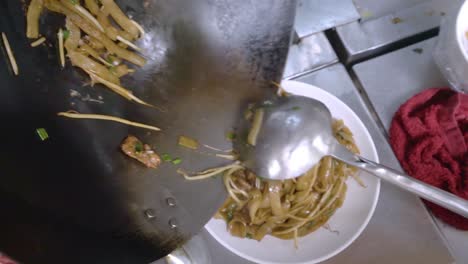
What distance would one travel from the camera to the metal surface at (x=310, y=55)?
1.02 metres

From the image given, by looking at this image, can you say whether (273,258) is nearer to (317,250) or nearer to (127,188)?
(317,250)

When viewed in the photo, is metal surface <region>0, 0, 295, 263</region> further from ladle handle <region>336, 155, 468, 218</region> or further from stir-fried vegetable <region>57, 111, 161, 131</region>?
ladle handle <region>336, 155, 468, 218</region>

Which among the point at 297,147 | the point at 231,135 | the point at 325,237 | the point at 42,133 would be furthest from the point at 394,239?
the point at 42,133

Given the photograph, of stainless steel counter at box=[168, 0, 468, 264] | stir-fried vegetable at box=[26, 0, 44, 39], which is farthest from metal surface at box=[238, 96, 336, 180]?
stir-fried vegetable at box=[26, 0, 44, 39]

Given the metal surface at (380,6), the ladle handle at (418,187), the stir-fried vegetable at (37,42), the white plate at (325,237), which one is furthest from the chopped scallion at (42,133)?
the metal surface at (380,6)

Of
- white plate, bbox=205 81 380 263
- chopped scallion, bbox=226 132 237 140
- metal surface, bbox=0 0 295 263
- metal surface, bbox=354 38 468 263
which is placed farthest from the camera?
metal surface, bbox=354 38 468 263

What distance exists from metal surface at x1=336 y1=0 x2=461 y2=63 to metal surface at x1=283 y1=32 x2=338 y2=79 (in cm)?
4

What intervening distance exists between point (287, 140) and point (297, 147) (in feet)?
0.07

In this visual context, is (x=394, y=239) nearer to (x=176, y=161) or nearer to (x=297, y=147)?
(x=297, y=147)

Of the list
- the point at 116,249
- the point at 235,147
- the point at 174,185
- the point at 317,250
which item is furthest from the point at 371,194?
the point at 116,249

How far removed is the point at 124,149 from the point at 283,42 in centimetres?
27

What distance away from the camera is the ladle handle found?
2.46 feet

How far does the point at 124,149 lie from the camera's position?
2.07 ft

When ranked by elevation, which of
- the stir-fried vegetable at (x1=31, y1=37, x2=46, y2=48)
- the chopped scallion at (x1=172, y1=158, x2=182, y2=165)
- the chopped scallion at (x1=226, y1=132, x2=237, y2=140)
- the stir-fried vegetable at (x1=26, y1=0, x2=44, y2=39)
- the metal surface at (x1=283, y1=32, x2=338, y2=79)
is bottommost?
the metal surface at (x1=283, y1=32, x2=338, y2=79)
